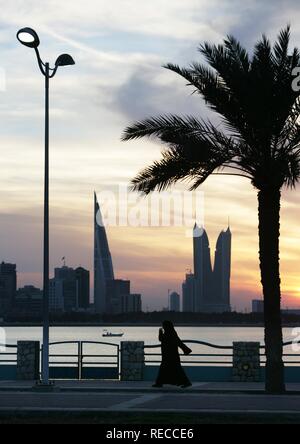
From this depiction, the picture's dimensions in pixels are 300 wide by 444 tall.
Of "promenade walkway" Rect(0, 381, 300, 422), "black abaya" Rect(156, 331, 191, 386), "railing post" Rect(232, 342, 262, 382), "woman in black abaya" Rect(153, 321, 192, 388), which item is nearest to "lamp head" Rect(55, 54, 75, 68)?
"woman in black abaya" Rect(153, 321, 192, 388)

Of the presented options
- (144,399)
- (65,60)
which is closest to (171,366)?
(144,399)

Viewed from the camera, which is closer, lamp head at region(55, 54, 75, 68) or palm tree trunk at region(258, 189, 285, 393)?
palm tree trunk at region(258, 189, 285, 393)

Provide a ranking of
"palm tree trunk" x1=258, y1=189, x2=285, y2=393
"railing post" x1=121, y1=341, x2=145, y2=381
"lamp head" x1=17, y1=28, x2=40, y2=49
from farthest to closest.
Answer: "railing post" x1=121, y1=341, x2=145, y2=381, "palm tree trunk" x1=258, y1=189, x2=285, y2=393, "lamp head" x1=17, y1=28, x2=40, y2=49

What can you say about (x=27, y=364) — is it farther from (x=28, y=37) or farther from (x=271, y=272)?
(x=28, y=37)

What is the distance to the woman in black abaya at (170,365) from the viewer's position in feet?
85.6

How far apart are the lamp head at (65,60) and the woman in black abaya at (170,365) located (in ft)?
22.9

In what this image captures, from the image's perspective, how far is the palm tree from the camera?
2508cm

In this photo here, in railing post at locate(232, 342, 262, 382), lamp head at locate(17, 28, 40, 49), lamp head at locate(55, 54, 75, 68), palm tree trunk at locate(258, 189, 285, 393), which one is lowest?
railing post at locate(232, 342, 262, 382)

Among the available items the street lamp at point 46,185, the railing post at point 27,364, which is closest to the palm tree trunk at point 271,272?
the street lamp at point 46,185

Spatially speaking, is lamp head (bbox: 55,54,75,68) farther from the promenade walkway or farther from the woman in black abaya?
the promenade walkway

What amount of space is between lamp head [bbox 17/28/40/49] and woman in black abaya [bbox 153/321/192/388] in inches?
298
